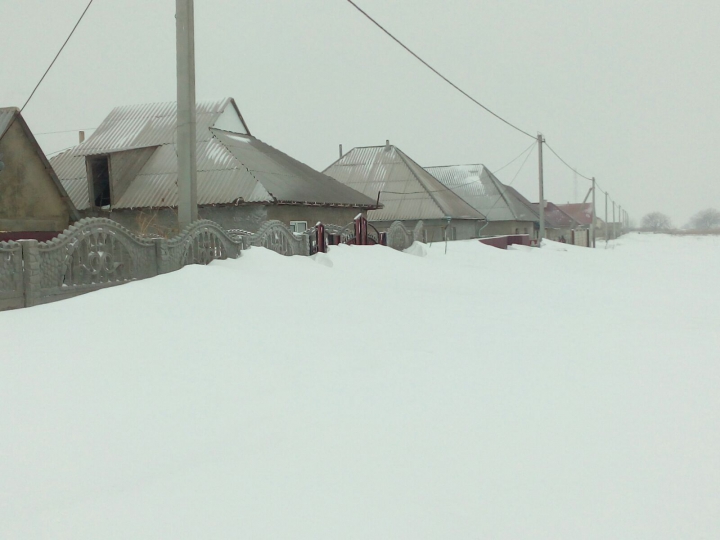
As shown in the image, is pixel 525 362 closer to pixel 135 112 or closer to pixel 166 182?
pixel 166 182

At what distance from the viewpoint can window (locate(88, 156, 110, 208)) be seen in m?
21.4

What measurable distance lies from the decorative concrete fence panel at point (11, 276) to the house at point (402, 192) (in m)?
26.9

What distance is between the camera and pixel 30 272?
7.33 m

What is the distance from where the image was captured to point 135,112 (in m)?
25.4

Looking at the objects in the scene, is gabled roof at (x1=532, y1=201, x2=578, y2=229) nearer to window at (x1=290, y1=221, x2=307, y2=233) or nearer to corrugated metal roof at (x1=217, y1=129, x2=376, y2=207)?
corrugated metal roof at (x1=217, y1=129, x2=376, y2=207)

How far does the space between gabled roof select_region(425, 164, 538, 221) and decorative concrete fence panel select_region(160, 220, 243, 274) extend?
34516 millimetres

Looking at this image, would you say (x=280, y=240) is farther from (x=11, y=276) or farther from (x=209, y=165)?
(x=209, y=165)

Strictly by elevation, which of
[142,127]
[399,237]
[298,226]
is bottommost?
[399,237]

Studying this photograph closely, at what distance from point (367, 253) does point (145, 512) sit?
12.8 m

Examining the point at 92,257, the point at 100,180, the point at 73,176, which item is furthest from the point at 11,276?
the point at 73,176

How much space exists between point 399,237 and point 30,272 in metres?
14.3

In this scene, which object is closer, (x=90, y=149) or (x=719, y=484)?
(x=719, y=484)

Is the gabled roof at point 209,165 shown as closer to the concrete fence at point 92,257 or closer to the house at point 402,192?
the concrete fence at point 92,257

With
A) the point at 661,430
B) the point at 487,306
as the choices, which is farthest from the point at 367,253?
the point at 661,430
